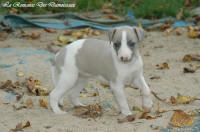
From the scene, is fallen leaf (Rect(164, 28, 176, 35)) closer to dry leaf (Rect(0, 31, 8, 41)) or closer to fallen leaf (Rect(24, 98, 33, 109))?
dry leaf (Rect(0, 31, 8, 41))

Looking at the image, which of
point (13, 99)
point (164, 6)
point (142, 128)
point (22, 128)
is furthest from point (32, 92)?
point (164, 6)

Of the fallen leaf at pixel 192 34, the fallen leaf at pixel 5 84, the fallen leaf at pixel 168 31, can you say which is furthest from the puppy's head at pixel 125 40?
the fallen leaf at pixel 168 31

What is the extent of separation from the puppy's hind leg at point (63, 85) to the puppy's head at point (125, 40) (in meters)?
0.62

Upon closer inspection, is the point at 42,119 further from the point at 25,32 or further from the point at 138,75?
the point at 25,32

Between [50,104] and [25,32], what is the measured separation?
4142 mm

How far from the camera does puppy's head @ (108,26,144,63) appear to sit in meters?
3.40

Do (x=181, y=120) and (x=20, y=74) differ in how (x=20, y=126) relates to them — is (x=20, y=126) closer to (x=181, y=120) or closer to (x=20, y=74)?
(x=181, y=120)

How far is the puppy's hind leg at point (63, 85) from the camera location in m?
3.94

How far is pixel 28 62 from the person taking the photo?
566 cm

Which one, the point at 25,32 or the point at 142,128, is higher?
the point at 25,32

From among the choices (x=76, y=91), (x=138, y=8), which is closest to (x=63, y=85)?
(x=76, y=91)

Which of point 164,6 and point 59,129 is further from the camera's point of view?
point 164,6

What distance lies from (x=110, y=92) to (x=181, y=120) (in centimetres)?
180

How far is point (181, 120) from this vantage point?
3102 millimetres
